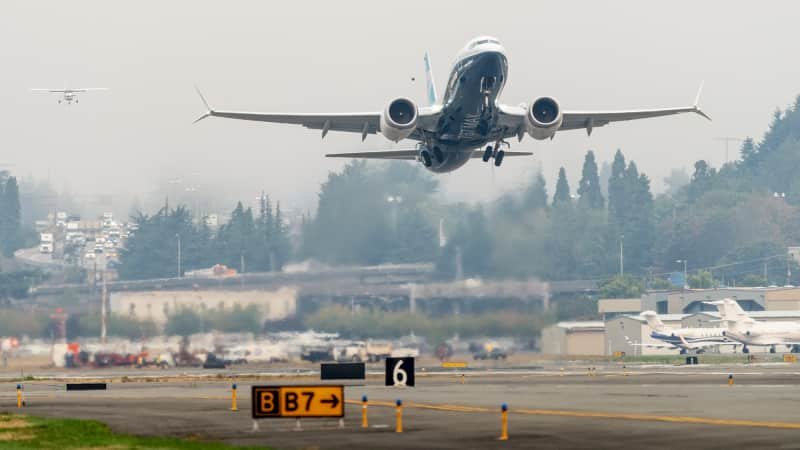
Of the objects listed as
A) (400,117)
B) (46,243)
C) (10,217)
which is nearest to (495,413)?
(400,117)

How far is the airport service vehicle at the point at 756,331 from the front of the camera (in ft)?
455

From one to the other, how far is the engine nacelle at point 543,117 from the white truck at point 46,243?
67.1 meters

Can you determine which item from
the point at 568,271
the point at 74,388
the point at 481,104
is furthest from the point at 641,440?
the point at 568,271

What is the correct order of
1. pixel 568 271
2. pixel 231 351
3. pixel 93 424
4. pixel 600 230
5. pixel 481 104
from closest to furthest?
pixel 93 424 → pixel 481 104 → pixel 231 351 → pixel 568 271 → pixel 600 230

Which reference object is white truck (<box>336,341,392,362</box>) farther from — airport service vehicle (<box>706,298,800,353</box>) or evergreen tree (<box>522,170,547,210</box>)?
airport service vehicle (<box>706,298,800,353</box>)

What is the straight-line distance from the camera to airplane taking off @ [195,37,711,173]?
67938 millimetres

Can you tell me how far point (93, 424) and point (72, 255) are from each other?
274 feet

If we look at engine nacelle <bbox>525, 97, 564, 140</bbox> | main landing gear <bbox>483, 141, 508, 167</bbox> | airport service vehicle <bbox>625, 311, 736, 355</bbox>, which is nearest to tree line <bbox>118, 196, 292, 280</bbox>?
main landing gear <bbox>483, 141, 508, 167</bbox>

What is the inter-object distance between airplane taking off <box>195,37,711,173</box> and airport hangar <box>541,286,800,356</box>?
25558 millimetres

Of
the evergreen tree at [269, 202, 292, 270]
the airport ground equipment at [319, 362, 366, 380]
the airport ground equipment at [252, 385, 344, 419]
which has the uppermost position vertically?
the evergreen tree at [269, 202, 292, 270]

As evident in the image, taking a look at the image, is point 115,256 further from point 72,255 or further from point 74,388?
point 74,388

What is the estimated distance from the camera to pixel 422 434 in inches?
1580

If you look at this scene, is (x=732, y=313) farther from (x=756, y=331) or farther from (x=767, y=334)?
(x=767, y=334)

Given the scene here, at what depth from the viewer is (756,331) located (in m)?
140
